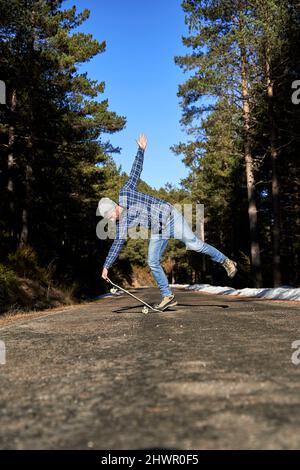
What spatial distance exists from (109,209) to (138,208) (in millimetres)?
486

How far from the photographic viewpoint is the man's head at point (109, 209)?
6.42 meters

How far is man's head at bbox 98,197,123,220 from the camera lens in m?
6.42

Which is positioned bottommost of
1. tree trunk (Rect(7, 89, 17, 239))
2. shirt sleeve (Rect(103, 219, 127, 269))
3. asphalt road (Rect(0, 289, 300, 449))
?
asphalt road (Rect(0, 289, 300, 449))

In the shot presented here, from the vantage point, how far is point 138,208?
6.70 meters

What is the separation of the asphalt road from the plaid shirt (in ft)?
9.29

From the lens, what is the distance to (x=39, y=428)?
1774 millimetres

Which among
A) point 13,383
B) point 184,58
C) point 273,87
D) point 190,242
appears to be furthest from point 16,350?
point 184,58

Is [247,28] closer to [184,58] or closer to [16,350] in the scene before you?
[184,58]

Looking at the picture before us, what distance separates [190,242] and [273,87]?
54.6ft

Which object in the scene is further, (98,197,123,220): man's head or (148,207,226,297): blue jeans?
(148,207,226,297): blue jeans
